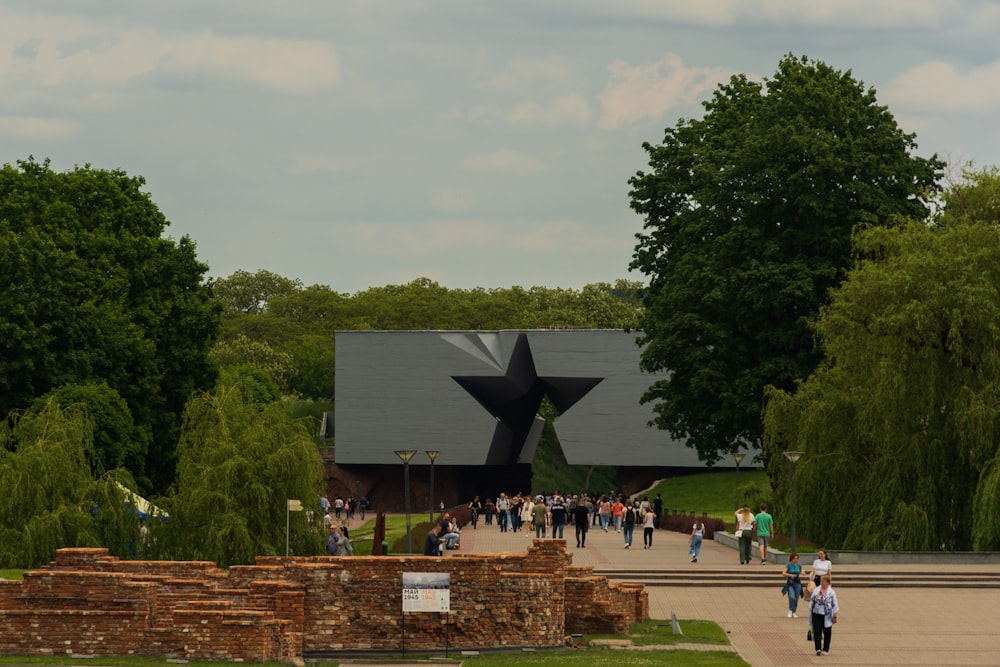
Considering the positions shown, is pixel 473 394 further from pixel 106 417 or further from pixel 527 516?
pixel 106 417

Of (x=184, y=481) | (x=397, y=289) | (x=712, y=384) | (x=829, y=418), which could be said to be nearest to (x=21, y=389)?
(x=184, y=481)

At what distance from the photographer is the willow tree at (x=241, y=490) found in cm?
3105

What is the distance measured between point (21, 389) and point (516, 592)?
84.3ft

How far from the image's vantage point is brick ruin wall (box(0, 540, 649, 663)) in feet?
74.2

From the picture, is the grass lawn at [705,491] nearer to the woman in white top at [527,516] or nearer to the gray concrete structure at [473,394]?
the gray concrete structure at [473,394]

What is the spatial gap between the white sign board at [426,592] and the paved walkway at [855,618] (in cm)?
441

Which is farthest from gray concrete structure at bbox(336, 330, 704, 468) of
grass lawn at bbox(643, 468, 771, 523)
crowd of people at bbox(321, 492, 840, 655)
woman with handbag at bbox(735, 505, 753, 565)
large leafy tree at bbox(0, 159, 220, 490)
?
woman with handbag at bbox(735, 505, 753, 565)

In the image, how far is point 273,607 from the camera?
23188 millimetres

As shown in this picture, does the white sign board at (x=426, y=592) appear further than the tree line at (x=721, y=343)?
No

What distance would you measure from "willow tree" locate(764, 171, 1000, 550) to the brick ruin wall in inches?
598

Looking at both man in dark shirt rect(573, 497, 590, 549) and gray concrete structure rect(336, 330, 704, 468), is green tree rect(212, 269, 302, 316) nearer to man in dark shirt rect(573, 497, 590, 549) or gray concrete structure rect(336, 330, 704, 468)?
gray concrete structure rect(336, 330, 704, 468)

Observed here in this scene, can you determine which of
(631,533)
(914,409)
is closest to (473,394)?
(631,533)

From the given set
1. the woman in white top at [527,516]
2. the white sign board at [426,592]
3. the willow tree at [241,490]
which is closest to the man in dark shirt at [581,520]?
the woman in white top at [527,516]

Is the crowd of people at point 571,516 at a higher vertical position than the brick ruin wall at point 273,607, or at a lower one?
higher
